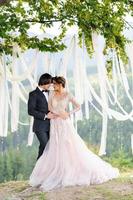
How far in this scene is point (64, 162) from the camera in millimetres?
→ 10203

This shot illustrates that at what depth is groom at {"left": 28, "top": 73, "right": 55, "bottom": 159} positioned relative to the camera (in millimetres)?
10086

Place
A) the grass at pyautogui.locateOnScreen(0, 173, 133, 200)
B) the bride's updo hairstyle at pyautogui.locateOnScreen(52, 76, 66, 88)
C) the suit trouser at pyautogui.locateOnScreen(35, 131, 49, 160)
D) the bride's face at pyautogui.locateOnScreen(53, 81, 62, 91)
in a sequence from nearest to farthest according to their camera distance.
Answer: the grass at pyautogui.locateOnScreen(0, 173, 133, 200) → the bride's updo hairstyle at pyautogui.locateOnScreen(52, 76, 66, 88) → the bride's face at pyautogui.locateOnScreen(53, 81, 62, 91) → the suit trouser at pyautogui.locateOnScreen(35, 131, 49, 160)

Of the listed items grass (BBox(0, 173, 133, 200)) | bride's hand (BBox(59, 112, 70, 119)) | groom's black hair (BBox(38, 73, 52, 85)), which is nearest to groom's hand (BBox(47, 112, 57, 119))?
bride's hand (BBox(59, 112, 70, 119))

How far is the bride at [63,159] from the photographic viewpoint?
33.0 feet

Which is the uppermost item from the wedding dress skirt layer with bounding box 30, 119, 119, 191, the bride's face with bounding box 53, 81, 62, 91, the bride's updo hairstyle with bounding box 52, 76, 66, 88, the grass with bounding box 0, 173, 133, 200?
the bride's updo hairstyle with bounding box 52, 76, 66, 88

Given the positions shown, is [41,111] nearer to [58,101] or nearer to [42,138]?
[58,101]

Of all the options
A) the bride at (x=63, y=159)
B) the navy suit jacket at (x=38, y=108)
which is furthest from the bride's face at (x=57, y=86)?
the navy suit jacket at (x=38, y=108)

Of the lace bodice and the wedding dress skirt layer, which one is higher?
the lace bodice

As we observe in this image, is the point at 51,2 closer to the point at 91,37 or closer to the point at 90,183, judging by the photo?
the point at 91,37

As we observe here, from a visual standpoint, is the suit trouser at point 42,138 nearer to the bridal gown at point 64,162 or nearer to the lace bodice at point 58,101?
the bridal gown at point 64,162

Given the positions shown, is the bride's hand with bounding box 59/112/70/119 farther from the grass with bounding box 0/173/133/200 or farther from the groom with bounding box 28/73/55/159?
the grass with bounding box 0/173/133/200

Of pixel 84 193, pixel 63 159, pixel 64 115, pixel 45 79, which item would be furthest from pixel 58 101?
pixel 84 193

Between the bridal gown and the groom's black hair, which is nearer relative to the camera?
the groom's black hair

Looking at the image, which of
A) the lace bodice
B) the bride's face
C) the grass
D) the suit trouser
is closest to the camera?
the grass
